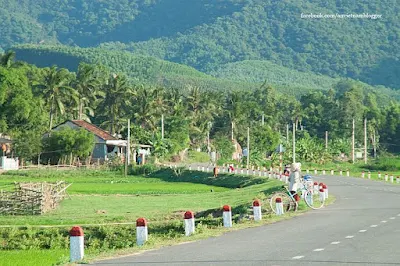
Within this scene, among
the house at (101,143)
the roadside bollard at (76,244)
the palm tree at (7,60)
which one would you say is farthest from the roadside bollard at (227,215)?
the palm tree at (7,60)

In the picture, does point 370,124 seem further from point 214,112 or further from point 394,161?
point 394,161

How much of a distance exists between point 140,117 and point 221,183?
48153 mm

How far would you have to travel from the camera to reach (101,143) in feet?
325

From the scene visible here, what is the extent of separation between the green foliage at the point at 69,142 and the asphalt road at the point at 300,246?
64582mm

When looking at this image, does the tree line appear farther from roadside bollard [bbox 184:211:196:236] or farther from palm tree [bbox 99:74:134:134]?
roadside bollard [bbox 184:211:196:236]

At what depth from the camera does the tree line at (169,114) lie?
92688mm

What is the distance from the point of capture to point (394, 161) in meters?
100

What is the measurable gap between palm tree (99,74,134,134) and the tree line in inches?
5.0

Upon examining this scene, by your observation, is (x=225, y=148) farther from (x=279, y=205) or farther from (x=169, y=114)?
(x=279, y=205)

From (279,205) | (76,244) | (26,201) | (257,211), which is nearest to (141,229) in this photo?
(76,244)

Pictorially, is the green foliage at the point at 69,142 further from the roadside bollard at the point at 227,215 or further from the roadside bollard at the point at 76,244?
the roadside bollard at the point at 76,244

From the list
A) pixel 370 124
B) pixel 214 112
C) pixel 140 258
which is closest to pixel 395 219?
pixel 140 258

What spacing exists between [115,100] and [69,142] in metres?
29.2

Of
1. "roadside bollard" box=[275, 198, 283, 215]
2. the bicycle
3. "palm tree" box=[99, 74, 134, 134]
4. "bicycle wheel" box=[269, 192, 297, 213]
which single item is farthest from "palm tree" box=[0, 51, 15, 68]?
"roadside bollard" box=[275, 198, 283, 215]
